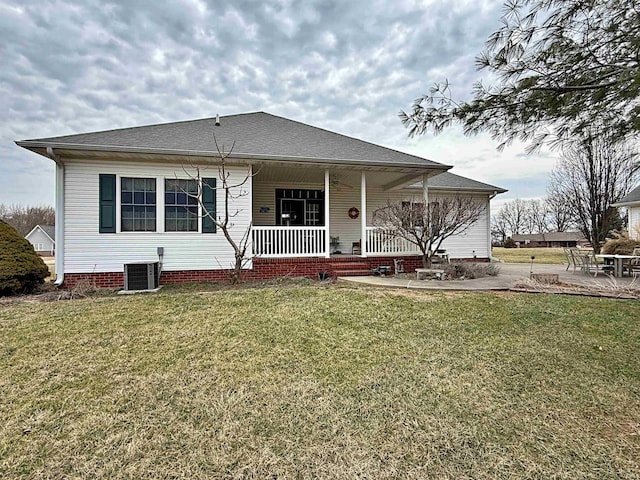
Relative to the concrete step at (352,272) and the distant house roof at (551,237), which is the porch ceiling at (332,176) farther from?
the distant house roof at (551,237)

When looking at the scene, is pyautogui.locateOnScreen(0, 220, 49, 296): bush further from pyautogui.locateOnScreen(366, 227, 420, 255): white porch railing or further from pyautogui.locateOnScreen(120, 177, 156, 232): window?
pyautogui.locateOnScreen(366, 227, 420, 255): white porch railing

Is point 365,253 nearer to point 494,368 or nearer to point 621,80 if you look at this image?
point 494,368

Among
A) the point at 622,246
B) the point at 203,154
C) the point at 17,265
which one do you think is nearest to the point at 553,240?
the point at 622,246

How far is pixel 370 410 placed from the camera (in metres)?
2.86

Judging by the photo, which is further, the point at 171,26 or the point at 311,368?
the point at 171,26

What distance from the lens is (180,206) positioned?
8648 mm

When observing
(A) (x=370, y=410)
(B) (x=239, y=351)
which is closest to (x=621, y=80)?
(A) (x=370, y=410)

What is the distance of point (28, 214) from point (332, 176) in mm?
43054

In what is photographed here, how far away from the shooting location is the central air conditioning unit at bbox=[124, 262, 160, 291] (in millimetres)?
7551

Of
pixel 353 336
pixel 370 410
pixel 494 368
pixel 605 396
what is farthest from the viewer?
pixel 353 336

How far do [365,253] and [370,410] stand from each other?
688 centimetres

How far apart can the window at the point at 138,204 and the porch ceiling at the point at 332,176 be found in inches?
113

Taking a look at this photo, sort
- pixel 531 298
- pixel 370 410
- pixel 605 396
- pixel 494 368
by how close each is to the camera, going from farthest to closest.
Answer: pixel 531 298 → pixel 494 368 → pixel 605 396 → pixel 370 410

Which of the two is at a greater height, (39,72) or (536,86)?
(39,72)
